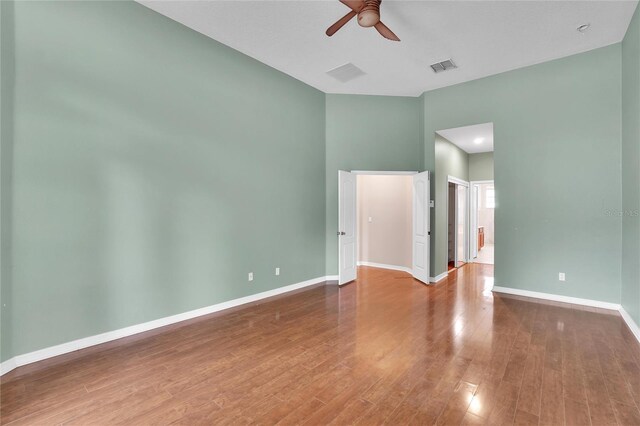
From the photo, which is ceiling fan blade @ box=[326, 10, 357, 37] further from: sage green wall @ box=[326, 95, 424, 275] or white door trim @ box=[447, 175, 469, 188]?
white door trim @ box=[447, 175, 469, 188]

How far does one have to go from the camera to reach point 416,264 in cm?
594

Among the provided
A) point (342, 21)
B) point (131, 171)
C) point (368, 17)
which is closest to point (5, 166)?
point (131, 171)

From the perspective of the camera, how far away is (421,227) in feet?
18.8

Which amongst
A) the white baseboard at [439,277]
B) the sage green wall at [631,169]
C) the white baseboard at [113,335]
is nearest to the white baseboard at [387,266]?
the white baseboard at [439,277]

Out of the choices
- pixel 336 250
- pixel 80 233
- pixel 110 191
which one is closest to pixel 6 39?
pixel 110 191

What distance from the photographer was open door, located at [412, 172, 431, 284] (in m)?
5.52

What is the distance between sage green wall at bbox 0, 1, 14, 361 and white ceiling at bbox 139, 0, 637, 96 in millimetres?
1309

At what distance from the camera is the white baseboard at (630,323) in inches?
126

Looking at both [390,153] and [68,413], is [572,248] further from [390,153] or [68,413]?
[68,413]

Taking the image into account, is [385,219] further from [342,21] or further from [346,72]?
[342,21]

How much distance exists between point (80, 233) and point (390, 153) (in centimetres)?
510

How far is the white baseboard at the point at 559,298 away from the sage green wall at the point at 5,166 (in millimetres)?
6239

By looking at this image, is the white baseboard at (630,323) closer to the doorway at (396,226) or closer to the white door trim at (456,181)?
the doorway at (396,226)

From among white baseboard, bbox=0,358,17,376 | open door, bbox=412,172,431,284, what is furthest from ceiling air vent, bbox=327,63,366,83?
white baseboard, bbox=0,358,17,376
